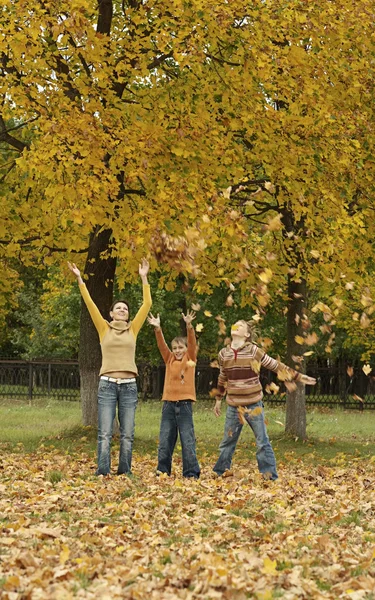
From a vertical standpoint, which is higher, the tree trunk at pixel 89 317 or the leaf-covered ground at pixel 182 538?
the tree trunk at pixel 89 317

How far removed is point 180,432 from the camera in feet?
35.8

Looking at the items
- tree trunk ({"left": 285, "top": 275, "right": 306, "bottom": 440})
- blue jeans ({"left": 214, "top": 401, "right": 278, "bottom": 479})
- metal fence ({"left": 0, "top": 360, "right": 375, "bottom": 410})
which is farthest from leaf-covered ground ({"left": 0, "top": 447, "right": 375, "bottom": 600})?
metal fence ({"left": 0, "top": 360, "right": 375, "bottom": 410})

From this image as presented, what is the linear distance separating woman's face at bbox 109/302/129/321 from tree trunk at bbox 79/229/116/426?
4.85m

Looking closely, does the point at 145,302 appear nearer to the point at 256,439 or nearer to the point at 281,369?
the point at 281,369

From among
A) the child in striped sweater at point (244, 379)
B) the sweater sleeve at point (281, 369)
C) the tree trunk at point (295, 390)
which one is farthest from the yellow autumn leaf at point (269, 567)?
the tree trunk at point (295, 390)

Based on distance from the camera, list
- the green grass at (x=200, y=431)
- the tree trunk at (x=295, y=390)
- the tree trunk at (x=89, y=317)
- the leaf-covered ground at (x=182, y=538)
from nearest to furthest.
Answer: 1. the leaf-covered ground at (x=182, y=538)
2. the tree trunk at (x=89, y=317)
3. the green grass at (x=200, y=431)
4. the tree trunk at (x=295, y=390)

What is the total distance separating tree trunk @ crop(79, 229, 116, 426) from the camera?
1532 cm

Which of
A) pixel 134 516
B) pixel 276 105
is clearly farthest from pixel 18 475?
pixel 276 105

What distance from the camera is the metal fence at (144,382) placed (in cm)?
3459

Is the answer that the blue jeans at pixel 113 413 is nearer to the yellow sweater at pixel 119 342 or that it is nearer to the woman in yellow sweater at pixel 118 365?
the woman in yellow sweater at pixel 118 365

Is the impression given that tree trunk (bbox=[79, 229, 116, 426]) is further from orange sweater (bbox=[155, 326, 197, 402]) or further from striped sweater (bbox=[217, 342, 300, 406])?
striped sweater (bbox=[217, 342, 300, 406])

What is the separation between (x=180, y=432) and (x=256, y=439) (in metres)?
0.85

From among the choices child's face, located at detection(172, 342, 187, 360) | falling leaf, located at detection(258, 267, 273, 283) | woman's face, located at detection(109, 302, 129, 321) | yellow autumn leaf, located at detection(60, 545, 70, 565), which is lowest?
yellow autumn leaf, located at detection(60, 545, 70, 565)

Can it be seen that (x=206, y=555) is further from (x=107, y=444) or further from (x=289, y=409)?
(x=289, y=409)
